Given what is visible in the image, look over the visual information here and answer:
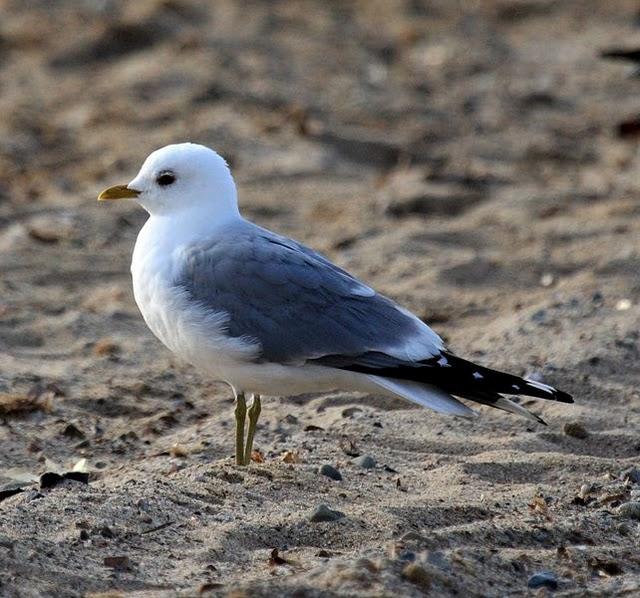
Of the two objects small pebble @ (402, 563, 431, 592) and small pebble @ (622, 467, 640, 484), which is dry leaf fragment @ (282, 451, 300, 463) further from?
small pebble @ (402, 563, 431, 592)

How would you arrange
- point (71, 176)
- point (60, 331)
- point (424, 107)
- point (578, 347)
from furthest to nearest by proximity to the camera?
1. point (424, 107)
2. point (71, 176)
3. point (60, 331)
4. point (578, 347)

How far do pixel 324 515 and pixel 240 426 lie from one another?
74cm

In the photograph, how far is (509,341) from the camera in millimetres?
6293

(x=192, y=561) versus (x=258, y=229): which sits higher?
(x=258, y=229)

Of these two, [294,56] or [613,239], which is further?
[294,56]

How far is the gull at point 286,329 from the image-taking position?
466 centimetres

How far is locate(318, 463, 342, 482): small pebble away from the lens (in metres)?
4.82

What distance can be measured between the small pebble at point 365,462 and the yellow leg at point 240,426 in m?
0.39

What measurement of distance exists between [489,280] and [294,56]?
4458mm

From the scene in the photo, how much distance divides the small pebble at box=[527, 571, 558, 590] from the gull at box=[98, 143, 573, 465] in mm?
758

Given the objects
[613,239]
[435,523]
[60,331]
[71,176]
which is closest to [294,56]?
[71,176]

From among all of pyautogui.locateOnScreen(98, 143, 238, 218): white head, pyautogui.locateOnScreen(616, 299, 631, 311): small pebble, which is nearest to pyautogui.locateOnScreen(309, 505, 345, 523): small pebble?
pyautogui.locateOnScreen(98, 143, 238, 218): white head

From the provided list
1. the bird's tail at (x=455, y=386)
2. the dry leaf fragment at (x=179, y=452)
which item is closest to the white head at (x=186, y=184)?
the dry leaf fragment at (x=179, y=452)

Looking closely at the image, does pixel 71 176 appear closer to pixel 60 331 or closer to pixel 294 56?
pixel 60 331
